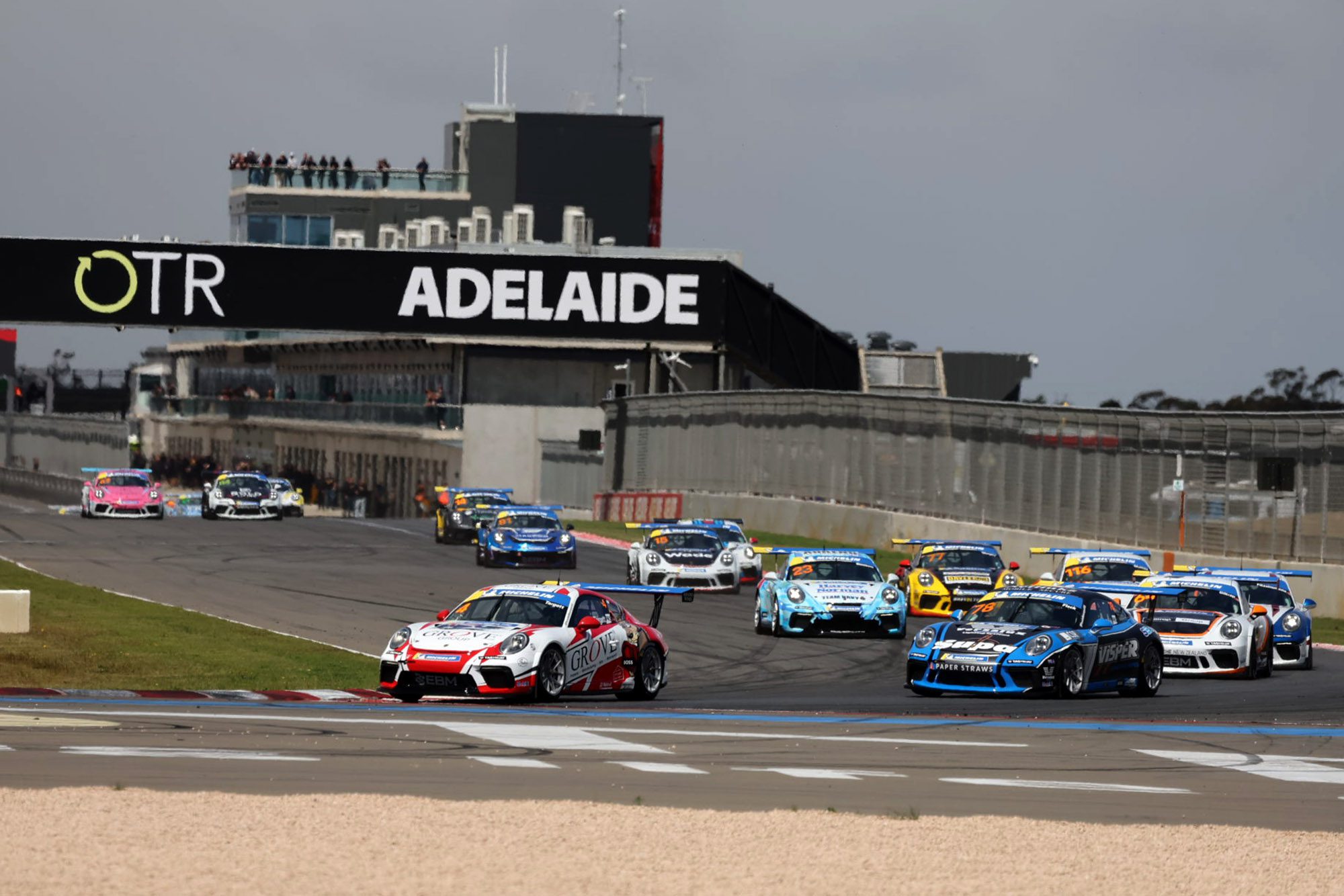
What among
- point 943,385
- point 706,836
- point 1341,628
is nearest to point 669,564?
point 1341,628

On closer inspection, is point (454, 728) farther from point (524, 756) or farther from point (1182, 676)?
point (1182, 676)

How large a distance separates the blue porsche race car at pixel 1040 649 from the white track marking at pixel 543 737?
5468 millimetres

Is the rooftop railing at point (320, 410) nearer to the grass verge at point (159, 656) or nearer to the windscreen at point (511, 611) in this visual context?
the grass verge at point (159, 656)

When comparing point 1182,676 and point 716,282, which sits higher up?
point 716,282

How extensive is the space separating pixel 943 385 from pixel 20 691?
5904cm

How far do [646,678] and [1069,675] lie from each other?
424cm

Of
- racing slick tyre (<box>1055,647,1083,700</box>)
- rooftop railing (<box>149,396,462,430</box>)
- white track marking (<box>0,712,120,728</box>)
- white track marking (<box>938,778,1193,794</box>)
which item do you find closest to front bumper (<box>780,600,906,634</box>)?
racing slick tyre (<box>1055,647,1083,700</box>)

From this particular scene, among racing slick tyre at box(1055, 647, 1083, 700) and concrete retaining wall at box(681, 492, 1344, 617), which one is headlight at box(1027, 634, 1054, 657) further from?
concrete retaining wall at box(681, 492, 1344, 617)

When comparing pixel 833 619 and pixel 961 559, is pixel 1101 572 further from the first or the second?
pixel 833 619

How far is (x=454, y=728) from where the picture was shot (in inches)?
634

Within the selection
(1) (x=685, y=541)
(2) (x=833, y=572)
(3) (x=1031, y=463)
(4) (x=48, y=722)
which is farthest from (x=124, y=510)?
(4) (x=48, y=722)

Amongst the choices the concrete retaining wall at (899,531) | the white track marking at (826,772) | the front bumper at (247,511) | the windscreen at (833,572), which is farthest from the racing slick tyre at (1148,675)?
the front bumper at (247,511)

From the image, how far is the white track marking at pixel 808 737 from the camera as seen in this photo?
16000 millimetres

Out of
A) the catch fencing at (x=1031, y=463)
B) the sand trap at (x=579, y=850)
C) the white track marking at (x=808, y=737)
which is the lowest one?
the white track marking at (x=808, y=737)
